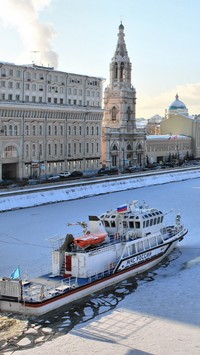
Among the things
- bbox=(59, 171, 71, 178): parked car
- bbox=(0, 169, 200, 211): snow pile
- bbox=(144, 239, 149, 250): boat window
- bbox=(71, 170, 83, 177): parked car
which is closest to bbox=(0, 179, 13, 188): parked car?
bbox=(0, 169, 200, 211): snow pile

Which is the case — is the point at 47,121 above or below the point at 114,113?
below

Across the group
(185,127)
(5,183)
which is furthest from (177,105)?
(5,183)

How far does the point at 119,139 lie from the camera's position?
302 ft

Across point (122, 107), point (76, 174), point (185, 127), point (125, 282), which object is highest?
point (122, 107)

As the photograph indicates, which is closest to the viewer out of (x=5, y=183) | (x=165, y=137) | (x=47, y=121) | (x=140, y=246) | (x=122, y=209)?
(x=140, y=246)

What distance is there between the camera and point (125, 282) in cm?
2764

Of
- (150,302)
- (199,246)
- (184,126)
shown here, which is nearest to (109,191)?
(199,246)

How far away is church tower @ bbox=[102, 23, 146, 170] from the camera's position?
303 feet

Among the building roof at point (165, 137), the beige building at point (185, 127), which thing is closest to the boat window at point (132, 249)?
the building roof at point (165, 137)

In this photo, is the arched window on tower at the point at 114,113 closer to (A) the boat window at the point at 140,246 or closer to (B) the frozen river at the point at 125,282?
(B) the frozen river at the point at 125,282

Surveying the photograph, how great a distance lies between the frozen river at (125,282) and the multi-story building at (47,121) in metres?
13.7

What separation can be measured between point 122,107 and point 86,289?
232 feet

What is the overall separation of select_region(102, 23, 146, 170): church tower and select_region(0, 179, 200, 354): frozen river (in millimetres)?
37382

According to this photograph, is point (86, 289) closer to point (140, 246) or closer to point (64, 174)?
point (140, 246)
